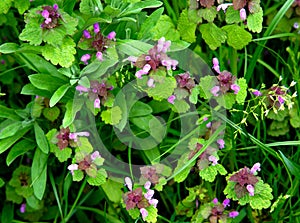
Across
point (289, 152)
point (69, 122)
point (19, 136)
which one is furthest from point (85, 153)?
point (289, 152)

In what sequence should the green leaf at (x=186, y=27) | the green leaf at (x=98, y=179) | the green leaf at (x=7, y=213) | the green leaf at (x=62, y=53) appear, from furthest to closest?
1. the green leaf at (x=7, y=213)
2. the green leaf at (x=186, y=27)
3. the green leaf at (x=98, y=179)
4. the green leaf at (x=62, y=53)

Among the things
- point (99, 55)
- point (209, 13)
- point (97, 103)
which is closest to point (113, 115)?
point (97, 103)

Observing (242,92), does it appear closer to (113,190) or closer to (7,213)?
(113,190)

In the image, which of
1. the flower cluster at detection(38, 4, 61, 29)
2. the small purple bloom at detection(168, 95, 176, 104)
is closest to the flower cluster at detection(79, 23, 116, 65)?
the flower cluster at detection(38, 4, 61, 29)

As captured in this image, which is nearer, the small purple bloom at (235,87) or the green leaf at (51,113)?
the small purple bloom at (235,87)

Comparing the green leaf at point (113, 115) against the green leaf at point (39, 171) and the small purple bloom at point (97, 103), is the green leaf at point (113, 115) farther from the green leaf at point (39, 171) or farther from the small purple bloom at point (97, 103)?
the green leaf at point (39, 171)

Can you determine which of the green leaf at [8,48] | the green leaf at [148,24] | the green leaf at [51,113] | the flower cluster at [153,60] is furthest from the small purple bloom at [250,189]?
the green leaf at [8,48]
